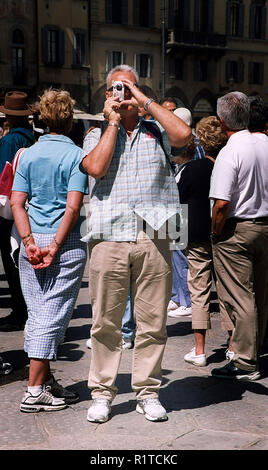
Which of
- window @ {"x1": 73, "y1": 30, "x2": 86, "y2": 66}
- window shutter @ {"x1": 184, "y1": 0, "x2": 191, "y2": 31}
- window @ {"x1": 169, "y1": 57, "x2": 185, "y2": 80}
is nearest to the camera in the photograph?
window @ {"x1": 73, "y1": 30, "x2": 86, "y2": 66}

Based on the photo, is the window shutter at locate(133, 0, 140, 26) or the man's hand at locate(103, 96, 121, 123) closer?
the man's hand at locate(103, 96, 121, 123)

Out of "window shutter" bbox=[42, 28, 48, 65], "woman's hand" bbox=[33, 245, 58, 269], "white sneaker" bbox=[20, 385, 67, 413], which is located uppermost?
"window shutter" bbox=[42, 28, 48, 65]

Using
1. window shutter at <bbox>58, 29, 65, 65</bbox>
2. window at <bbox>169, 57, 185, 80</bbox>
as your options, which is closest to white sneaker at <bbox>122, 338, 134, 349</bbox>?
window shutter at <bbox>58, 29, 65, 65</bbox>

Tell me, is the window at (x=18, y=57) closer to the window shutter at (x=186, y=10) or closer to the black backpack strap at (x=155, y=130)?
the window shutter at (x=186, y=10)

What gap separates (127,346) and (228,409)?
4.84 feet

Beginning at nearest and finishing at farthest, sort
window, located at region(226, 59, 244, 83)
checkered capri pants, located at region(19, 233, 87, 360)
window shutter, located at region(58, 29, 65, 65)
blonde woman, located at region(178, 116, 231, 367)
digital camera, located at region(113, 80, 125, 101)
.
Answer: digital camera, located at region(113, 80, 125, 101)
checkered capri pants, located at region(19, 233, 87, 360)
blonde woman, located at region(178, 116, 231, 367)
window shutter, located at region(58, 29, 65, 65)
window, located at region(226, 59, 244, 83)

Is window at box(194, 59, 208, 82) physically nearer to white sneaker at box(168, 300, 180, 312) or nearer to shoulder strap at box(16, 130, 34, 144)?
white sneaker at box(168, 300, 180, 312)

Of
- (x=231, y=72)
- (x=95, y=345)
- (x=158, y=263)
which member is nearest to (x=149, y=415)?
(x=95, y=345)

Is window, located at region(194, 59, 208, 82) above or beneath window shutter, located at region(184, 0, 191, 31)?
beneath

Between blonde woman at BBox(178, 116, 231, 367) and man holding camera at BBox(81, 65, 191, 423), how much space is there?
52.7 inches

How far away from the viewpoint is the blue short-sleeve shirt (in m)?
3.97

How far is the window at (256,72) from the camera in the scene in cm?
4297

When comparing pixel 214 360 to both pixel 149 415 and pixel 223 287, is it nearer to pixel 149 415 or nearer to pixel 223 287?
Result: pixel 223 287

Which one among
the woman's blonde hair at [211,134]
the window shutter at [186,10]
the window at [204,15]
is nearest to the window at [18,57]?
the window shutter at [186,10]
